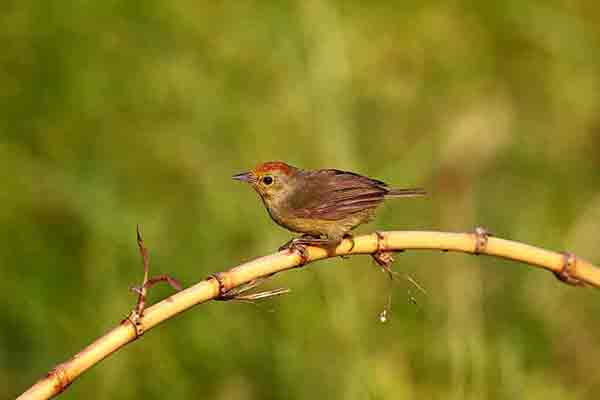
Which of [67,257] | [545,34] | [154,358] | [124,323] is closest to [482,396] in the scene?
[154,358]

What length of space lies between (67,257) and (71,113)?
116 cm

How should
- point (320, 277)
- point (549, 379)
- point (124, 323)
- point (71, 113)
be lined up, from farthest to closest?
point (71, 113) → point (549, 379) → point (320, 277) → point (124, 323)

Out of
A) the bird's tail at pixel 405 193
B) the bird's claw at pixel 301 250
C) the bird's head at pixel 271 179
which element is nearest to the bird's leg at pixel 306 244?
the bird's claw at pixel 301 250

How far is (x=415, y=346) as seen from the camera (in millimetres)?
5387

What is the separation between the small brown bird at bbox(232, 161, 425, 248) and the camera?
4.45 metres

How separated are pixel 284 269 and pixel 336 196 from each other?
4.91 ft

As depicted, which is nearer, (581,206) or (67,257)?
(67,257)

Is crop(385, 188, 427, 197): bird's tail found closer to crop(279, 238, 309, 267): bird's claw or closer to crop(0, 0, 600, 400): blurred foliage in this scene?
crop(0, 0, 600, 400): blurred foliage

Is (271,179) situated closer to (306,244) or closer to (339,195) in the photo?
(339,195)

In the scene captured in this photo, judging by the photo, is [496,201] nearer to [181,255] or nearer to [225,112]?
[225,112]

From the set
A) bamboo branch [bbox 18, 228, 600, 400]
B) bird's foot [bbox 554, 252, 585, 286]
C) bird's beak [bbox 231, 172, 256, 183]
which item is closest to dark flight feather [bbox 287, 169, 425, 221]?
bird's beak [bbox 231, 172, 256, 183]

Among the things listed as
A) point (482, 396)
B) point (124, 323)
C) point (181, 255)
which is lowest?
point (124, 323)

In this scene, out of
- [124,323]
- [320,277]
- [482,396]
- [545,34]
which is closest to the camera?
[124,323]

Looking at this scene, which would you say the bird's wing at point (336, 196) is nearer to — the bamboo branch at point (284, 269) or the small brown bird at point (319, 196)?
the small brown bird at point (319, 196)
